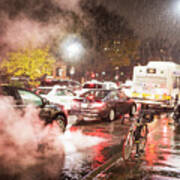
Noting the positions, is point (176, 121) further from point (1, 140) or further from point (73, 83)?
point (73, 83)

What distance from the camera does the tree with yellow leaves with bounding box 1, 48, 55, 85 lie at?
673 inches

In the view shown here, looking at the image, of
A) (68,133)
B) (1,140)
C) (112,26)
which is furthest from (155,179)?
(112,26)

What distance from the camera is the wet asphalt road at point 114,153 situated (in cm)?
561

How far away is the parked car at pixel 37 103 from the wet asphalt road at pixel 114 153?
0.65 metres

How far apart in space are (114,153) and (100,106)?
5096mm

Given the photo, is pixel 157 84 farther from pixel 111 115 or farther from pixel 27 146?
pixel 27 146

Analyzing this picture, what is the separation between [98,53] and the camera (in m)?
26.3

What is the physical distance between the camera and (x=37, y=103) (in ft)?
26.7

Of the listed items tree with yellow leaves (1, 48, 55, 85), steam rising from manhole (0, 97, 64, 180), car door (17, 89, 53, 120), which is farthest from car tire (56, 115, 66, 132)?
tree with yellow leaves (1, 48, 55, 85)

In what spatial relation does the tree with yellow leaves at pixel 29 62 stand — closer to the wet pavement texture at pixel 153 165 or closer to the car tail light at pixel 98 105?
the car tail light at pixel 98 105

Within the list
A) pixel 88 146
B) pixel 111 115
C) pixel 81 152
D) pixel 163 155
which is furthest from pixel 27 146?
A: pixel 111 115

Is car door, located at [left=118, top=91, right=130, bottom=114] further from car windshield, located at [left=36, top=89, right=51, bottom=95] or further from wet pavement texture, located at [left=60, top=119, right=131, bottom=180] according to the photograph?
car windshield, located at [left=36, top=89, right=51, bottom=95]

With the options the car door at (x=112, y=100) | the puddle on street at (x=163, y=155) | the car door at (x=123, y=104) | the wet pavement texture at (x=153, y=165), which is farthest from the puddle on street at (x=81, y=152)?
the car door at (x=123, y=104)

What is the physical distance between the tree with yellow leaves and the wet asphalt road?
24.6 ft
